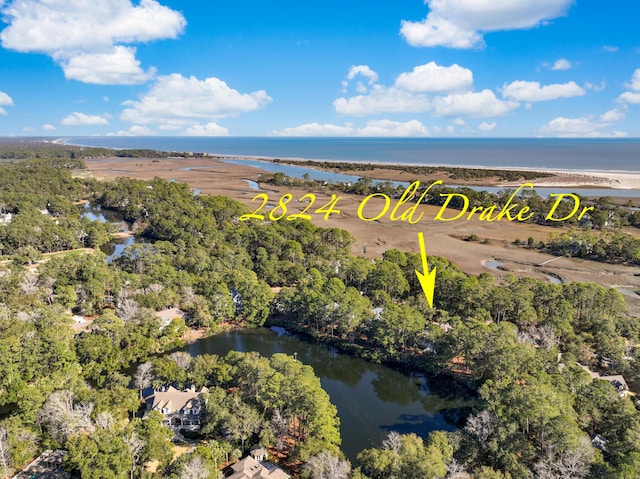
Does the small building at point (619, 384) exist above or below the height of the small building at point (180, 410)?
Answer: above

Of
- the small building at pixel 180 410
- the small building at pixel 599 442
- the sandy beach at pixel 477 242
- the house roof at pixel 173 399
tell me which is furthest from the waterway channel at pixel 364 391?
the sandy beach at pixel 477 242

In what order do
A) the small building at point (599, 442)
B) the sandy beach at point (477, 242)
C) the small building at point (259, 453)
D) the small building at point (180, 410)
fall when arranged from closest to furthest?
1. the small building at point (599, 442)
2. the small building at point (259, 453)
3. the small building at point (180, 410)
4. the sandy beach at point (477, 242)

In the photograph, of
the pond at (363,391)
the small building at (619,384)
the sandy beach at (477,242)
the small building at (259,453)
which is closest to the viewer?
the small building at (259,453)

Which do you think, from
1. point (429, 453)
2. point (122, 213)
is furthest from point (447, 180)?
point (429, 453)

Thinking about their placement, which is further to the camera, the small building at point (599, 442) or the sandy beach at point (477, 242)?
the sandy beach at point (477, 242)

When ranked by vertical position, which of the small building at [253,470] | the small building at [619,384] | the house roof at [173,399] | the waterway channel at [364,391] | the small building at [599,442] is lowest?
the waterway channel at [364,391]

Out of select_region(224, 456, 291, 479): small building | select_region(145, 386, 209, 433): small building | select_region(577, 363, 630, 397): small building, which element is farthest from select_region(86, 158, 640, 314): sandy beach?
select_region(224, 456, 291, 479): small building

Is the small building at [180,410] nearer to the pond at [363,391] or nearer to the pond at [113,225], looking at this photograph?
the pond at [363,391]

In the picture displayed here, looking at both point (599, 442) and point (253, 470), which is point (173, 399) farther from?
point (599, 442)
